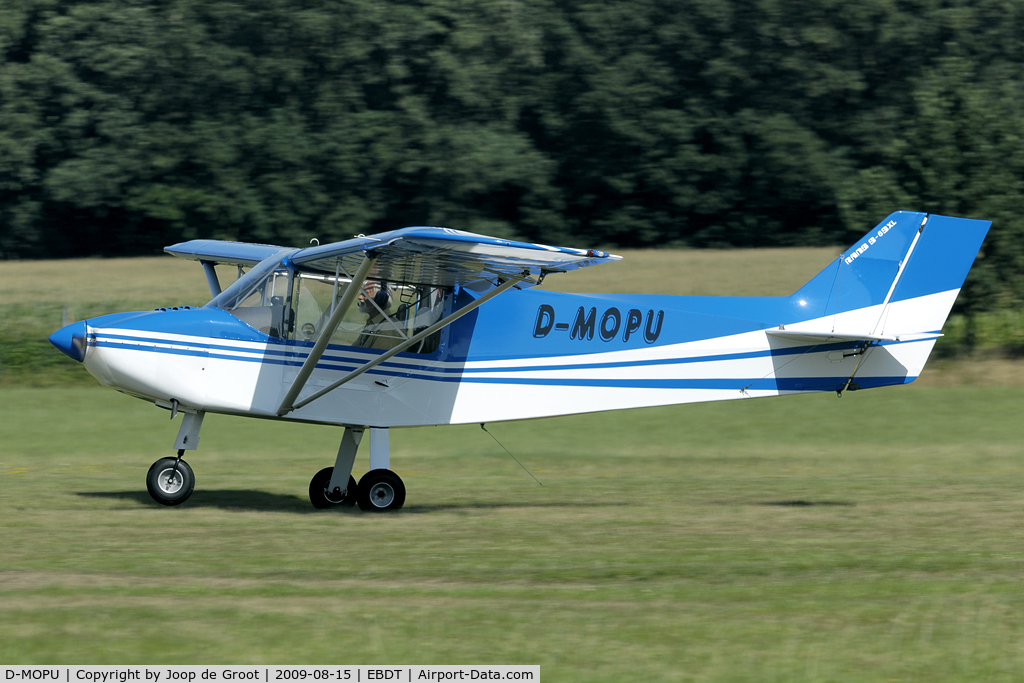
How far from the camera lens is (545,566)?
8.09m

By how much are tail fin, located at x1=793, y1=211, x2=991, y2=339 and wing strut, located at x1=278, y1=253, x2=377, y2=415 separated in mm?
4775

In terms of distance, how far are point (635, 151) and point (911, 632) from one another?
A: 37445 mm

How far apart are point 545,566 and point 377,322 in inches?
136

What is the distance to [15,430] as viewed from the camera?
58.4ft

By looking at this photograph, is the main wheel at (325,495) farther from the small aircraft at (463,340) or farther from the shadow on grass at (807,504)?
the shadow on grass at (807,504)

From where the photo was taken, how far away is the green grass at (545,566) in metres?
5.86

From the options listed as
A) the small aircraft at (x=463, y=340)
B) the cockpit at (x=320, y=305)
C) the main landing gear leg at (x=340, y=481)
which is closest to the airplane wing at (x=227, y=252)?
the small aircraft at (x=463, y=340)

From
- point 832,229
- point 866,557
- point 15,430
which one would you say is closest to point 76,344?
point 866,557

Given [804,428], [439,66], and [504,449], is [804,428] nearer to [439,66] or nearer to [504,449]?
[504,449]

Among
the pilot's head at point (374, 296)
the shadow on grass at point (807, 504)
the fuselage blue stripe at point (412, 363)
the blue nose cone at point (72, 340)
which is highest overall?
the pilot's head at point (374, 296)

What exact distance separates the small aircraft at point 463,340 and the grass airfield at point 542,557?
102 cm

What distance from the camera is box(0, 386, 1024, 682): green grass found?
5.86 metres
